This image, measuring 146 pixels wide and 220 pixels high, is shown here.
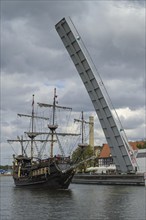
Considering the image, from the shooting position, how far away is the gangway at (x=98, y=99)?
30.4 metres

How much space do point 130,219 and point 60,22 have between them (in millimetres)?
17432

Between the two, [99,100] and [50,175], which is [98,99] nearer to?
[99,100]

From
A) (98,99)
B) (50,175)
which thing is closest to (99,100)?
(98,99)

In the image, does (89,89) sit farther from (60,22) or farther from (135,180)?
(135,180)

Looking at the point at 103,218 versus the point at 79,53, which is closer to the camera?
the point at 103,218

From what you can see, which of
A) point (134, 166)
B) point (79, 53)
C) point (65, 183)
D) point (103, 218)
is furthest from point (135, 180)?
point (103, 218)

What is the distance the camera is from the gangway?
3042 cm

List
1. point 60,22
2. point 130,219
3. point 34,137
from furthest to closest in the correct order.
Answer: point 34,137 < point 60,22 < point 130,219

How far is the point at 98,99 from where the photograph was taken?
105 ft

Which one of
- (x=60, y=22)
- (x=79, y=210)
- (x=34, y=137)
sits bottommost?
(x=79, y=210)

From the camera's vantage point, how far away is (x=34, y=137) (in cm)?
5159

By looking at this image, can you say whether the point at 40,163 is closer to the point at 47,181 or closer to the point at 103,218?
the point at 47,181

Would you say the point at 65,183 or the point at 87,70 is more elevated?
the point at 87,70

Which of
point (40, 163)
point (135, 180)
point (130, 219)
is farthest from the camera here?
point (40, 163)
